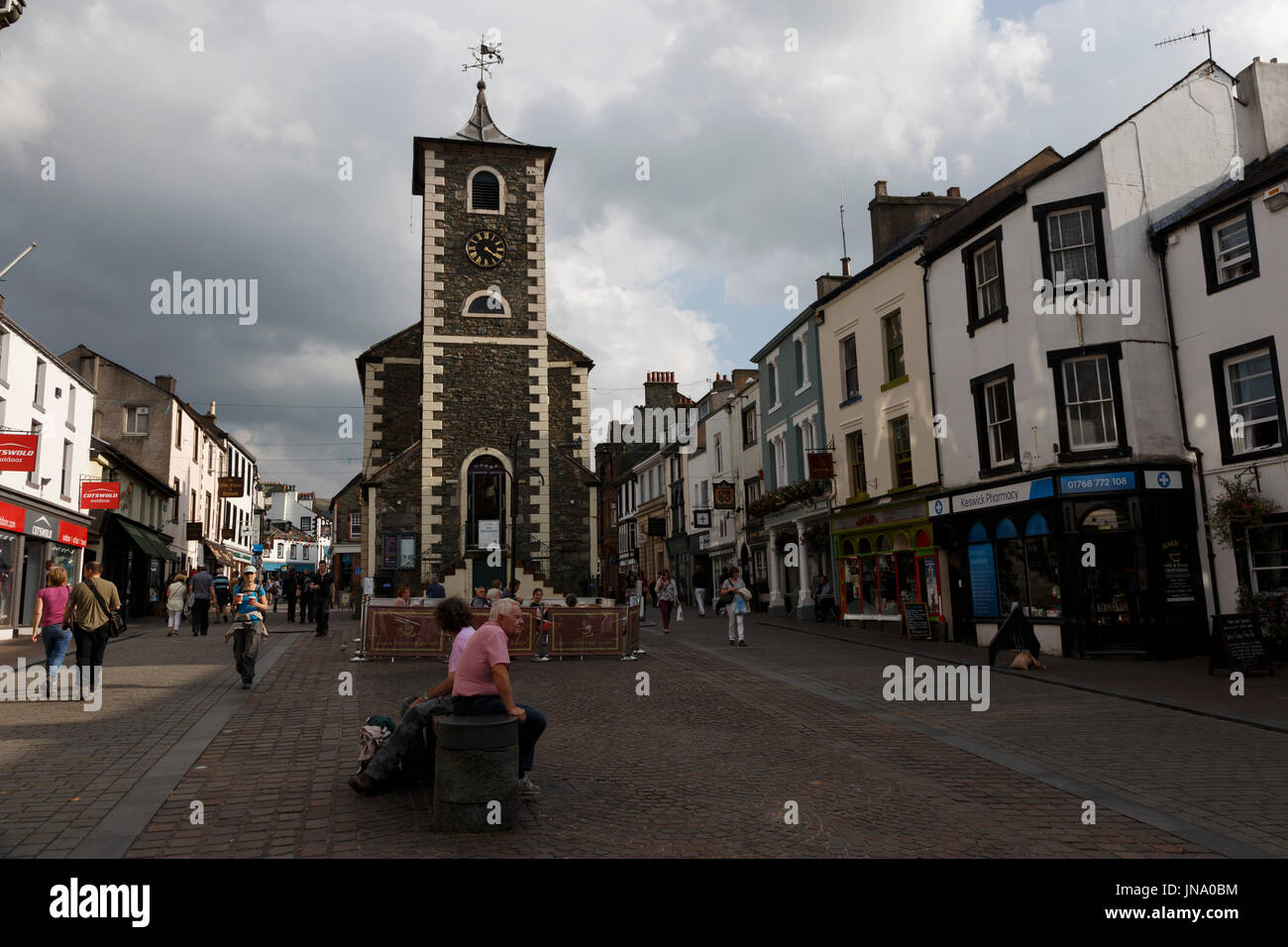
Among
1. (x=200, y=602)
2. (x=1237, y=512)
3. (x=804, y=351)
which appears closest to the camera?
(x=1237, y=512)

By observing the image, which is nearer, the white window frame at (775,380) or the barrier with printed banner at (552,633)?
the barrier with printed banner at (552,633)

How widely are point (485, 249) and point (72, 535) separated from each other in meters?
16.1

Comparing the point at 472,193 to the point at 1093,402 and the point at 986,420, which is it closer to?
the point at 986,420

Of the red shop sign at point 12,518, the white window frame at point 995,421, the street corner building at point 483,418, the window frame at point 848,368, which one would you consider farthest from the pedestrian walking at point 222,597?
the white window frame at point 995,421

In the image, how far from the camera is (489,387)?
102 ft

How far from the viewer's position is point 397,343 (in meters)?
36.2

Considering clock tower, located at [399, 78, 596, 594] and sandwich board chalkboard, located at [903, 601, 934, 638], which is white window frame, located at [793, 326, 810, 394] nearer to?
clock tower, located at [399, 78, 596, 594]

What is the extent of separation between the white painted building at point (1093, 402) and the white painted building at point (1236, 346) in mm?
356

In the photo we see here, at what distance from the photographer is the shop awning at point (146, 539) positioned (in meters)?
32.0

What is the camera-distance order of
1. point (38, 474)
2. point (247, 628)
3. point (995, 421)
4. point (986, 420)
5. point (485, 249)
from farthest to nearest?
point (485, 249) → point (38, 474) → point (986, 420) → point (995, 421) → point (247, 628)

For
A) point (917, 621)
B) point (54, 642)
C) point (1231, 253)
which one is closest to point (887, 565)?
point (917, 621)

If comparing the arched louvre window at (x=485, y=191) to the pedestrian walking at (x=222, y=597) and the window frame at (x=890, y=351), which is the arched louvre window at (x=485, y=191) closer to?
the window frame at (x=890, y=351)
